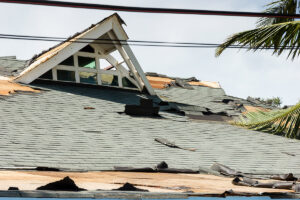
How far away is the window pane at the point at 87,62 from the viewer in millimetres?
16609

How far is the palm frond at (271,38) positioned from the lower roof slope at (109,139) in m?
2.20

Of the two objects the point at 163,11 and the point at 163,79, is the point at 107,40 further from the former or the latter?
the point at 163,11

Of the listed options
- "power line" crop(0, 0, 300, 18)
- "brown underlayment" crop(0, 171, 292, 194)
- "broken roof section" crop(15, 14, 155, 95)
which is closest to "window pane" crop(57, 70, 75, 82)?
"broken roof section" crop(15, 14, 155, 95)

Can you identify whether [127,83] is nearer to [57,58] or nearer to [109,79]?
[109,79]

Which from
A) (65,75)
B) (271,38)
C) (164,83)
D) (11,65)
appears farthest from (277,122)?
(11,65)

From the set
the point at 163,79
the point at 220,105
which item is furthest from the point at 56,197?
the point at 163,79

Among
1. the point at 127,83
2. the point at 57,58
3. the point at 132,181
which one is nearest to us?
the point at 132,181

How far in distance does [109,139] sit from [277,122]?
4.81 meters

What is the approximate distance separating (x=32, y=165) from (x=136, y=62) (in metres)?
8.26

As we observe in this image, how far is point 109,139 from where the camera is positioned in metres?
11.7

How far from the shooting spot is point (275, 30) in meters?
13.4

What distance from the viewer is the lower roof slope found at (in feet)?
33.1

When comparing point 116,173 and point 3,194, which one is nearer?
point 3,194

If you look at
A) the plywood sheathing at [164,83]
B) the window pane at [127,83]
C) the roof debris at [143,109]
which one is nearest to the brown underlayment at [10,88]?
the roof debris at [143,109]
